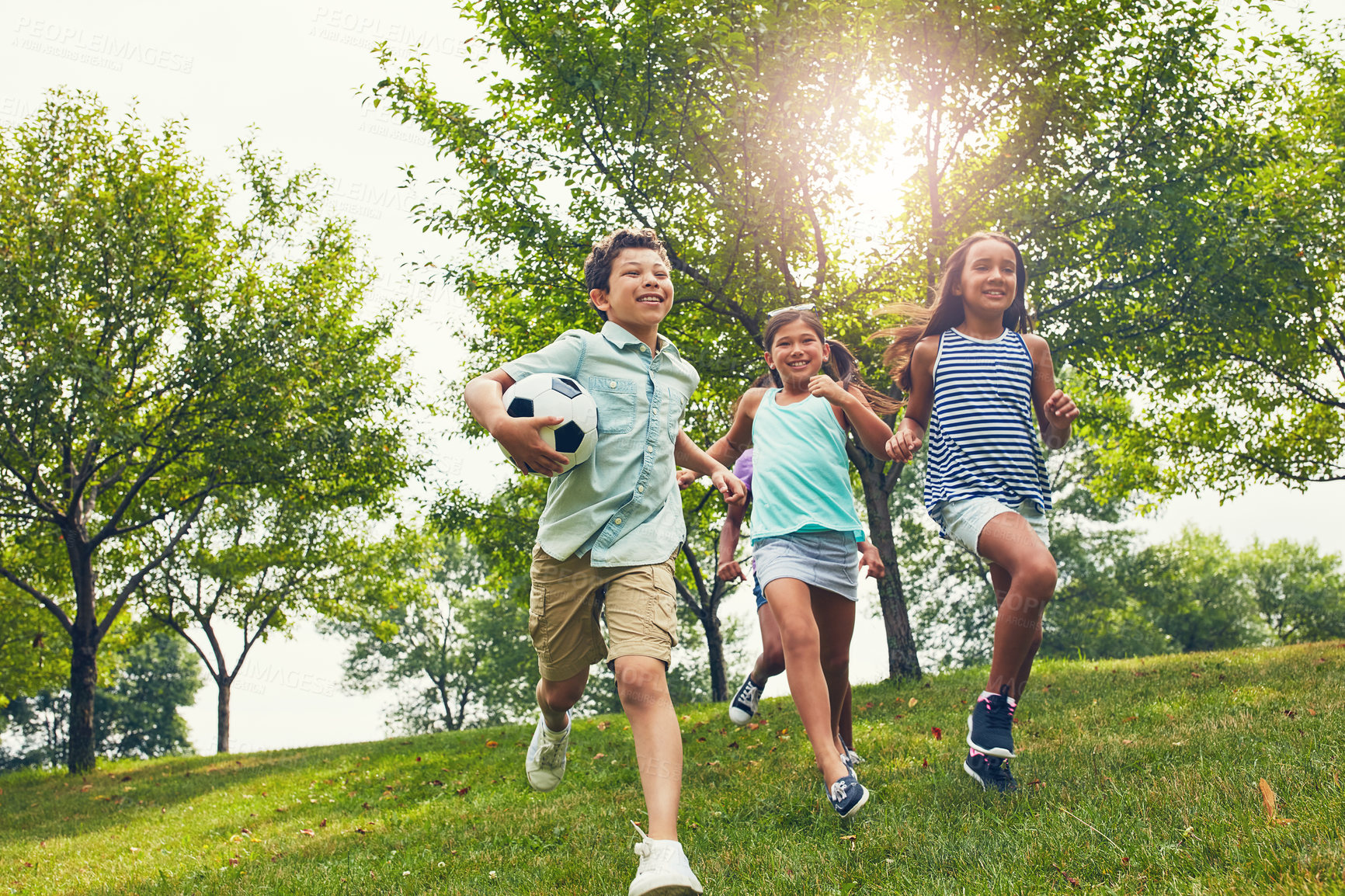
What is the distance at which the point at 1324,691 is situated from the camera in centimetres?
591

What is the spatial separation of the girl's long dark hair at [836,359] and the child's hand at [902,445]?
0.77 meters

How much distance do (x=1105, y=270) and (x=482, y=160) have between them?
8.79m

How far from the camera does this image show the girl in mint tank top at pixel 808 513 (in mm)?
4109

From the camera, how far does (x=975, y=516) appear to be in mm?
4094

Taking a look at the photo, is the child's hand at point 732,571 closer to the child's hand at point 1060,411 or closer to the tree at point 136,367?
the child's hand at point 1060,411

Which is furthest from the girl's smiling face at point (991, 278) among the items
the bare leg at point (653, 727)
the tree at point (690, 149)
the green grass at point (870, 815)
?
the tree at point (690, 149)

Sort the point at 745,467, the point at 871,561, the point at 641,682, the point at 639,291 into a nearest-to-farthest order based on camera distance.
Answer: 1. the point at 641,682
2. the point at 639,291
3. the point at 871,561
4. the point at 745,467

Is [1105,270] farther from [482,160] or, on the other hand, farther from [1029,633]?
[1029,633]

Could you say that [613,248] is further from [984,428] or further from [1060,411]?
[1060,411]

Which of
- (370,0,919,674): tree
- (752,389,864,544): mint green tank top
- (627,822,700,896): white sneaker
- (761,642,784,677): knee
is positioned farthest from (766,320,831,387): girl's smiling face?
(370,0,919,674): tree

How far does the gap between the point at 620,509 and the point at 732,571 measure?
1871 mm

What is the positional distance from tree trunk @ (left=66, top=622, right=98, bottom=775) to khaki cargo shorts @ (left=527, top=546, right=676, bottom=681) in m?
15.5

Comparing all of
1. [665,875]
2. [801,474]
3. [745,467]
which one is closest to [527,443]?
[665,875]

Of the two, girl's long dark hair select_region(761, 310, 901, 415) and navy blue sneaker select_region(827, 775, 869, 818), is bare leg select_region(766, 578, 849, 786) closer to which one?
navy blue sneaker select_region(827, 775, 869, 818)
